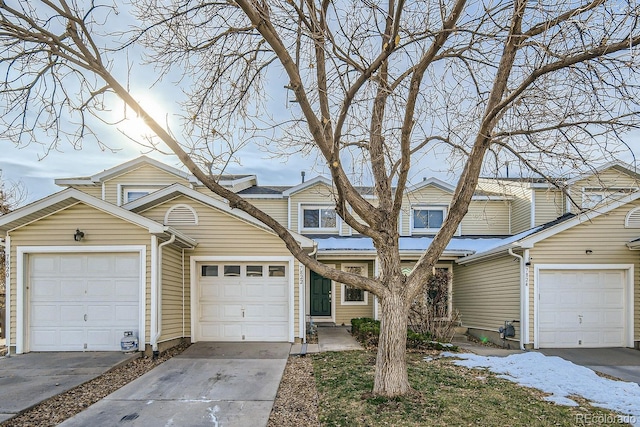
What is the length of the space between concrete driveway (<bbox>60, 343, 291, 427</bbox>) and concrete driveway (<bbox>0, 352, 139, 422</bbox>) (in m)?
0.87

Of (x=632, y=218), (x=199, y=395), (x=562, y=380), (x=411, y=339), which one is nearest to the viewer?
(x=199, y=395)

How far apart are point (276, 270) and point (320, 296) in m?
4.97

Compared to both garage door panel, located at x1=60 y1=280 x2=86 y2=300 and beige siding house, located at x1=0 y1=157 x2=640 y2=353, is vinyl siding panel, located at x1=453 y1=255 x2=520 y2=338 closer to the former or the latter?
beige siding house, located at x1=0 y1=157 x2=640 y2=353

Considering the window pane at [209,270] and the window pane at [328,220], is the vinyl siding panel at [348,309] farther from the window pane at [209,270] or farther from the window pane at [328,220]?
the window pane at [209,270]

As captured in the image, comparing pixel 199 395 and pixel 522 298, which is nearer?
pixel 199 395

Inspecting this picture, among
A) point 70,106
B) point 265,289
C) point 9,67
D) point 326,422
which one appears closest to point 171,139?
point 70,106

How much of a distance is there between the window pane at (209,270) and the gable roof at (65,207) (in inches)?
80.6

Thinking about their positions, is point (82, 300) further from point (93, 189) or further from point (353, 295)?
point (353, 295)

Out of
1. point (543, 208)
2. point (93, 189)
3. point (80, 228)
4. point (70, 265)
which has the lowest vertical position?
point (70, 265)

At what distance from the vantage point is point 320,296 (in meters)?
16.3

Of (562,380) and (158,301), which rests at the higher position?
(158,301)

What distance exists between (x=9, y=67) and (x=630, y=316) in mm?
14058

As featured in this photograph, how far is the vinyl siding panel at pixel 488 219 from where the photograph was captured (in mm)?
17328

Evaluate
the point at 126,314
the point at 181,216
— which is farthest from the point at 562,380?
the point at 181,216
